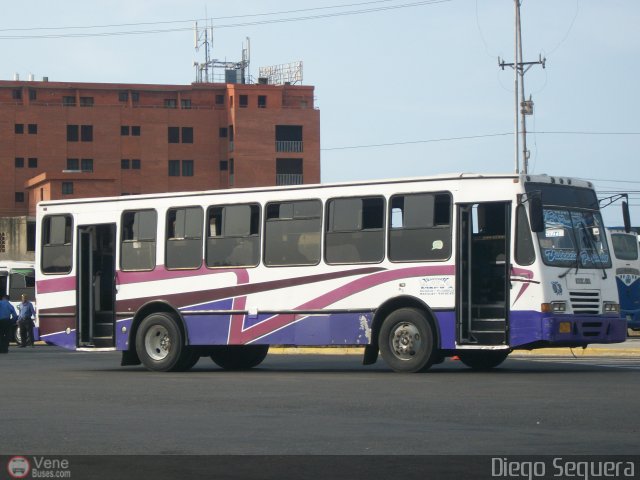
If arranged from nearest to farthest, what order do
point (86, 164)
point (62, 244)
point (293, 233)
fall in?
point (293, 233) → point (62, 244) → point (86, 164)

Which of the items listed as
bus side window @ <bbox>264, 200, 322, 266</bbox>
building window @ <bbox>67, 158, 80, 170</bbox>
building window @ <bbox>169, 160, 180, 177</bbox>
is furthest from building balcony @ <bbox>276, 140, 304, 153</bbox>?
bus side window @ <bbox>264, 200, 322, 266</bbox>

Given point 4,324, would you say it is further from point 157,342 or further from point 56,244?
point 157,342

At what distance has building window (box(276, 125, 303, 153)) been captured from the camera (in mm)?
108625

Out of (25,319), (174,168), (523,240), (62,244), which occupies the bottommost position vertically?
(25,319)

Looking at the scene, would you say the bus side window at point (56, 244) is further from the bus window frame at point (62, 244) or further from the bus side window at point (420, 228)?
the bus side window at point (420, 228)

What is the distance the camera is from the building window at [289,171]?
357ft

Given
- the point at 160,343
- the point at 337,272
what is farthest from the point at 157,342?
the point at 337,272

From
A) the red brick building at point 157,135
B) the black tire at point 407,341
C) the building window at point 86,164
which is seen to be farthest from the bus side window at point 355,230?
the building window at point 86,164

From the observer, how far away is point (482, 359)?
73.4 ft

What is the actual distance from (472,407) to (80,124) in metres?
94.3

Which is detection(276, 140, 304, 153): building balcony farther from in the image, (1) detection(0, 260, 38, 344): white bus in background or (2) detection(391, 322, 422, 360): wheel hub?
(2) detection(391, 322, 422, 360): wheel hub

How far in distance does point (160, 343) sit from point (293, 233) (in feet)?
10.7

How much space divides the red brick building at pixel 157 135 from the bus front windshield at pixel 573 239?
85.1 meters
